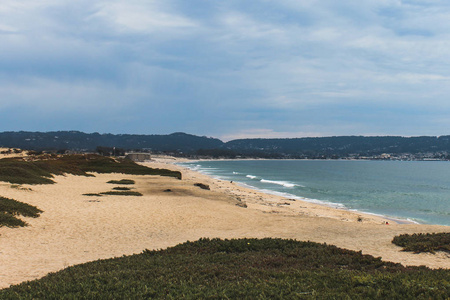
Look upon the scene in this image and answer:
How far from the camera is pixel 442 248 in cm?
1180

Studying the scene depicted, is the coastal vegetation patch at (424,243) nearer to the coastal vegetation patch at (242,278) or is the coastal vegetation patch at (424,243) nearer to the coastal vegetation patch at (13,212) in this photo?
the coastal vegetation patch at (242,278)

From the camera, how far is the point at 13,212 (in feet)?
51.3

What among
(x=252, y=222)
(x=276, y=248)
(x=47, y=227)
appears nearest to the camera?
(x=276, y=248)

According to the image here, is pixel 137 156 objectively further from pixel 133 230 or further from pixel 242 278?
pixel 242 278

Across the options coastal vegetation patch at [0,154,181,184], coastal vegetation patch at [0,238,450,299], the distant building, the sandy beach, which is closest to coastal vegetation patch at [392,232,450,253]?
the sandy beach

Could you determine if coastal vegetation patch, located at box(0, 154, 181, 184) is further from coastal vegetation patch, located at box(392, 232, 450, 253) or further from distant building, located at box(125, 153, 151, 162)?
distant building, located at box(125, 153, 151, 162)

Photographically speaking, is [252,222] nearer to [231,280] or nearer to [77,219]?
[77,219]

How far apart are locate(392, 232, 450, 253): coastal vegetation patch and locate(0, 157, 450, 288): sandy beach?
1.31ft

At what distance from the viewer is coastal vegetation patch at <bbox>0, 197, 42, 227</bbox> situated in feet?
46.9

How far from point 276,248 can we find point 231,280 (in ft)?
12.9

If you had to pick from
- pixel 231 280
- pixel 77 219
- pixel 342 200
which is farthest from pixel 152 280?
pixel 342 200

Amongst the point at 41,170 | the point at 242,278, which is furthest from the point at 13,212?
the point at 41,170

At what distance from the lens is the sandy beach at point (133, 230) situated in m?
11.0

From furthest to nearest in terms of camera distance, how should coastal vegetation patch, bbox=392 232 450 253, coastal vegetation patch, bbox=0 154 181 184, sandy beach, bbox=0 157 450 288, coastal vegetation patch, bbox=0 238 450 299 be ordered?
coastal vegetation patch, bbox=0 154 181 184
coastal vegetation patch, bbox=392 232 450 253
sandy beach, bbox=0 157 450 288
coastal vegetation patch, bbox=0 238 450 299
